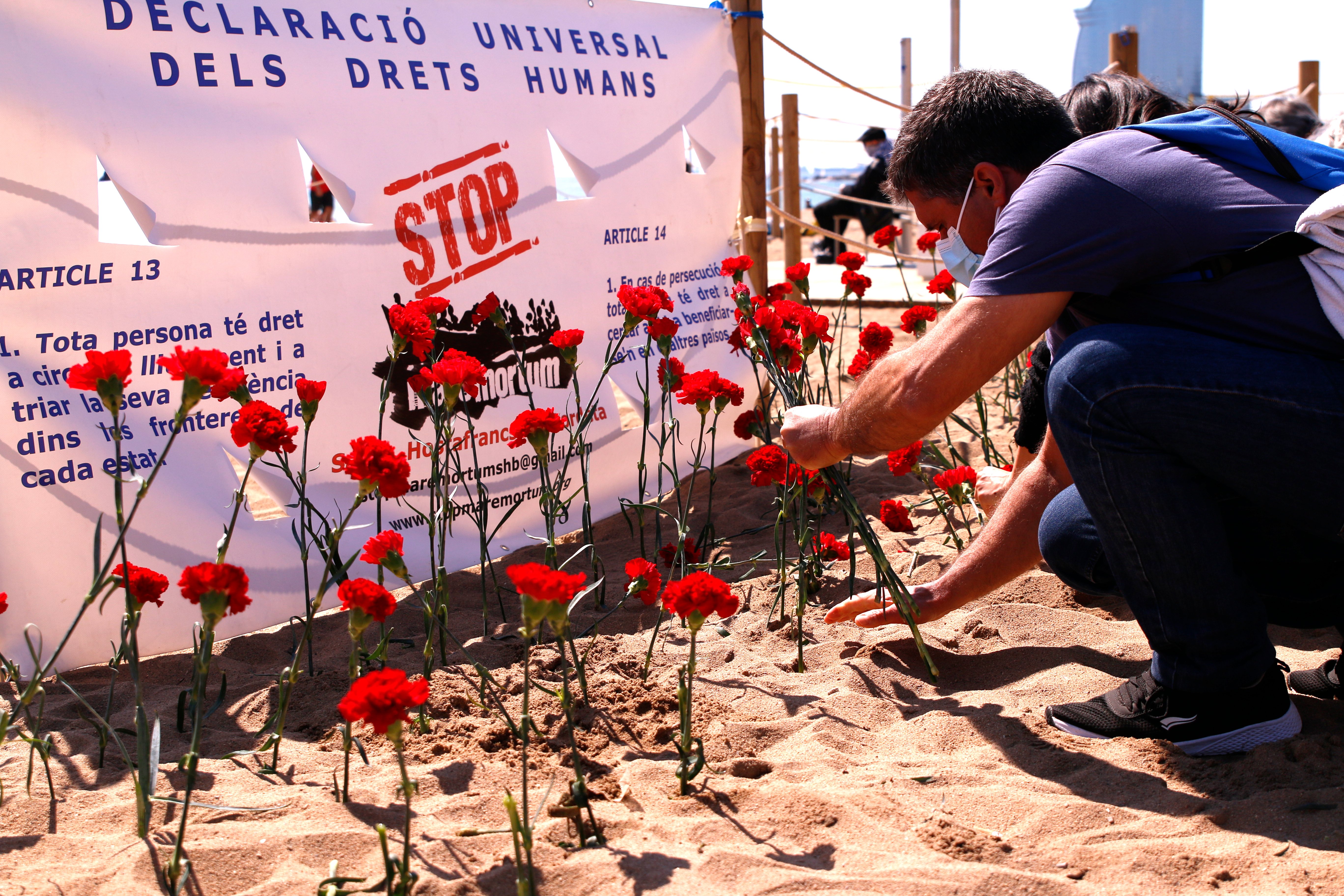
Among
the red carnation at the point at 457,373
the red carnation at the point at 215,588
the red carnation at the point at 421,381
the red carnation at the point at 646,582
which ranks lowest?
the red carnation at the point at 646,582

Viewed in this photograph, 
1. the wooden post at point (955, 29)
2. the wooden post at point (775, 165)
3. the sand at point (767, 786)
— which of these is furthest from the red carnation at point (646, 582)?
the wooden post at point (955, 29)

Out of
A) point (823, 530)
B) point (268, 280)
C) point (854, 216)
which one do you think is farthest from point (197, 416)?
point (854, 216)

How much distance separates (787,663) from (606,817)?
71 centimetres

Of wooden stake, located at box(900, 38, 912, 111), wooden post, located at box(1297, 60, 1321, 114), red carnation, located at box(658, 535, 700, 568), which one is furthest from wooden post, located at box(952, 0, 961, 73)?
red carnation, located at box(658, 535, 700, 568)

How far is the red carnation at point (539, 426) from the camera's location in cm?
186

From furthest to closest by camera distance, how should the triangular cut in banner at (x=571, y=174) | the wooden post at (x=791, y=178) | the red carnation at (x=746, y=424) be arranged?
the wooden post at (x=791, y=178)
the triangular cut in banner at (x=571, y=174)
the red carnation at (x=746, y=424)

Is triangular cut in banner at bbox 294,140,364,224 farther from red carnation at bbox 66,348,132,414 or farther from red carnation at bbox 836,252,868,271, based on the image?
red carnation at bbox 836,252,868,271

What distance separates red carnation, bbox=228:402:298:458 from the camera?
1487 millimetres

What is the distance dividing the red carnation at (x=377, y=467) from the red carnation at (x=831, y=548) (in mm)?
1049

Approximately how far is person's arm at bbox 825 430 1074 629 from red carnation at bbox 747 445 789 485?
30 cm

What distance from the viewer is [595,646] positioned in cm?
211

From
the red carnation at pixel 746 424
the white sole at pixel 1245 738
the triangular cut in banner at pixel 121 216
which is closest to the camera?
the white sole at pixel 1245 738

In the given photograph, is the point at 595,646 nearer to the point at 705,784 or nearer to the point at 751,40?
the point at 705,784

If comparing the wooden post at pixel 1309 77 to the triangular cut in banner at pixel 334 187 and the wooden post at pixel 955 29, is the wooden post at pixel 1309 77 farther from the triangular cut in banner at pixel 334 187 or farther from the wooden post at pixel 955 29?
the triangular cut in banner at pixel 334 187
